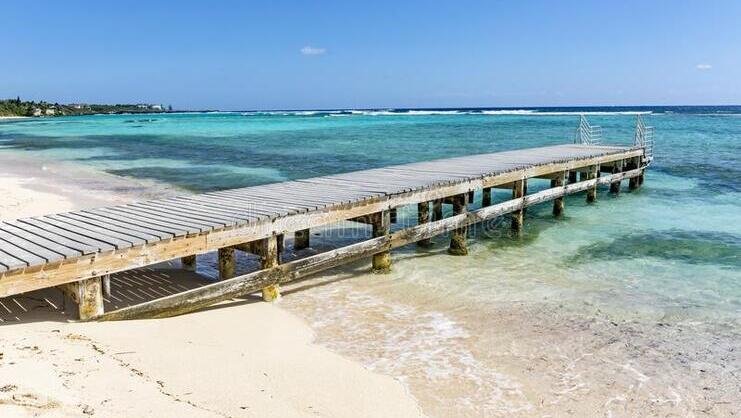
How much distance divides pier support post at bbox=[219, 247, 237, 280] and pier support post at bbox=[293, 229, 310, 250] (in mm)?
2460

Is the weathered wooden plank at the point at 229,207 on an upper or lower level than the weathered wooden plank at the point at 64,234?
upper

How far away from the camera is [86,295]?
18.6 feet

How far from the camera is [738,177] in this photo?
20594 millimetres

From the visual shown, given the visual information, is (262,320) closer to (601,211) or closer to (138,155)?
(601,211)

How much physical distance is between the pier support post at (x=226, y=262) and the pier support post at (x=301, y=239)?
246 cm

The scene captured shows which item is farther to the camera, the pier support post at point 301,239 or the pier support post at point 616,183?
the pier support post at point 616,183

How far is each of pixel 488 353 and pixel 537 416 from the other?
1322 millimetres

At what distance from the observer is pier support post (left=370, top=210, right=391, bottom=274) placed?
8898mm

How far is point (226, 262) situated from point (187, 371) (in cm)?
289

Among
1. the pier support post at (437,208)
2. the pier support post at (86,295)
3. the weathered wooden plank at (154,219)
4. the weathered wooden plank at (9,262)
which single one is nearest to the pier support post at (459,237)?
the pier support post at (437,208)

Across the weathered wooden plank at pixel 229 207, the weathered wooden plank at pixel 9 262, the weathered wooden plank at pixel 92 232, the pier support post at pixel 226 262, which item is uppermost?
the weathered wooden plank at pixel 229 207

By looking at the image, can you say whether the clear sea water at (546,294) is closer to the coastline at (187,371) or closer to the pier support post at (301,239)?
the coastline at (187,371)

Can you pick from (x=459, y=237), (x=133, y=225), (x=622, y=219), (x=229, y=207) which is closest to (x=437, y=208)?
(x=459, y=237)

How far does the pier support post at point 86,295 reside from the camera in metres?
5.64
